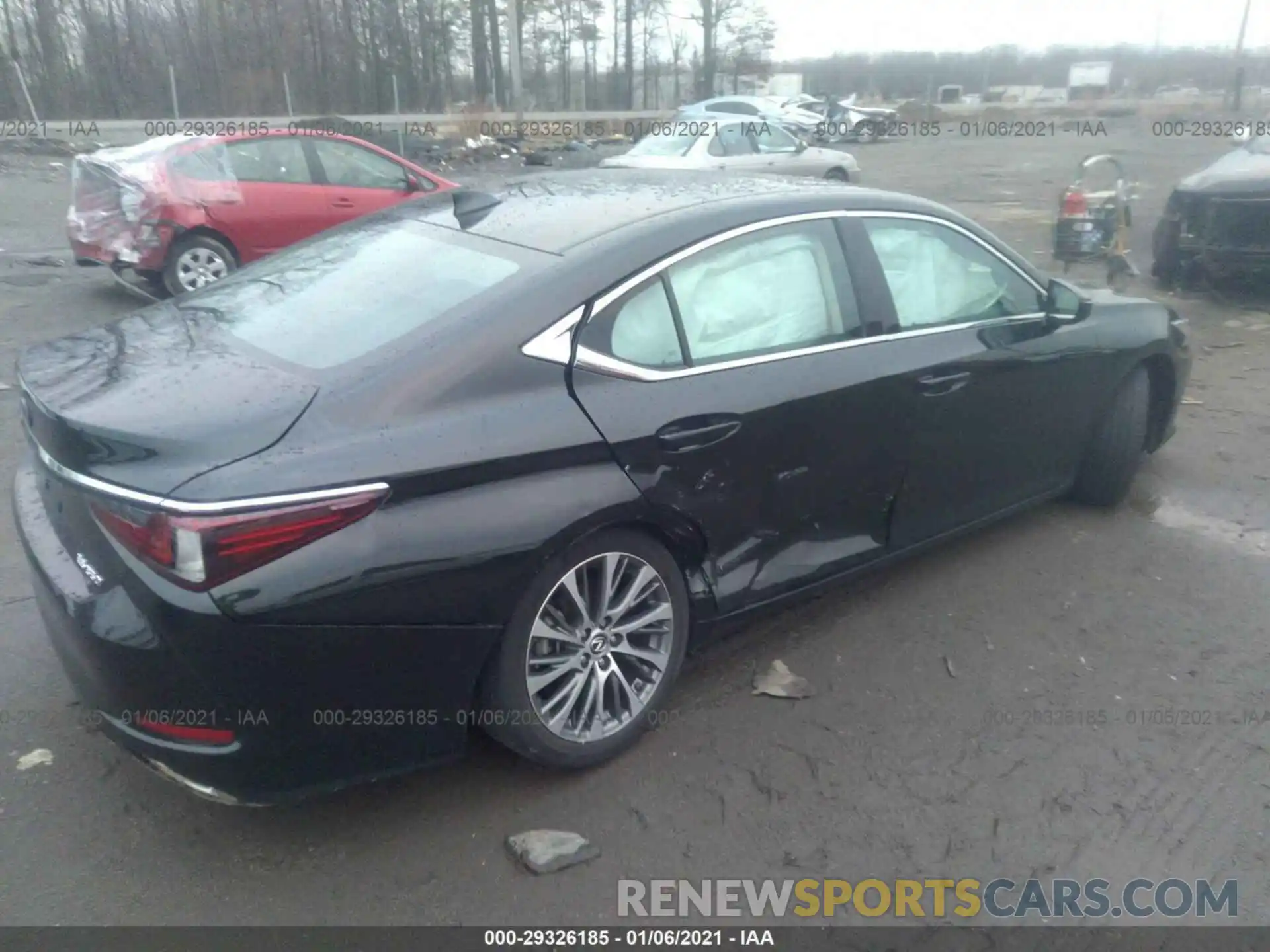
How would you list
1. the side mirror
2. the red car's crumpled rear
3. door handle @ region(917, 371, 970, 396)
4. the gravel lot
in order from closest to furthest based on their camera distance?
the gravel lot < door handle @ region(917, 371, 970, 396) < the side mirror < the red car's crumpled rear

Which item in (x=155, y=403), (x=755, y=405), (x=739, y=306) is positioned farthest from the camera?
(x=739, y=306)

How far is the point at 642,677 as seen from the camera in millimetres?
3402

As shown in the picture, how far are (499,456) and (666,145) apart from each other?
Result: 15.4 metres

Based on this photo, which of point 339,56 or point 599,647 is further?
point 339,56

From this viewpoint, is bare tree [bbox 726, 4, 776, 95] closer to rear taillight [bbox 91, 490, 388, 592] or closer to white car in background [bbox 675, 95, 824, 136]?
white car in background [bbox 675, 95, 824, 136]

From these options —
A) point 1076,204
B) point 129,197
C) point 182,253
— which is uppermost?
point 129,197

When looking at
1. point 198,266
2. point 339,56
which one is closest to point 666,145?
point 198,266

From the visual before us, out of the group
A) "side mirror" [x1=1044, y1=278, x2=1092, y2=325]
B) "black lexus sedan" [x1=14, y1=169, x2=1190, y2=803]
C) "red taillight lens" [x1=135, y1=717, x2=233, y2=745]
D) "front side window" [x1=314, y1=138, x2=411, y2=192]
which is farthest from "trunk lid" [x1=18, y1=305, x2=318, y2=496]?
"front side window" [x1=314, y1=138, x2=411, y2=192]

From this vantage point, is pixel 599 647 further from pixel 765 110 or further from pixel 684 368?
pixel 765 110

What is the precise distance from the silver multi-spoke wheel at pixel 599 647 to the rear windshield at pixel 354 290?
89cm

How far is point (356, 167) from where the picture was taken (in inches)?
407

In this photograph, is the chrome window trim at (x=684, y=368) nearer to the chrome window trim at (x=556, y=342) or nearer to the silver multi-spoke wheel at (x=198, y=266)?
the chrome window trim at (x=556, y=342)

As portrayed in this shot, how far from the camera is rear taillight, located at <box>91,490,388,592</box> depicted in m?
2.50

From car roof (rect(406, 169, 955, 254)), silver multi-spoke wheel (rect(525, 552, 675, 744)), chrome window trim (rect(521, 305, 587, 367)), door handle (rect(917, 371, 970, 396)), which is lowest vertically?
silver multi-spoke wheel (rect(525, 552, 675, 744))
